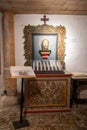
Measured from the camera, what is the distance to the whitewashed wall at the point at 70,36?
14.6 feet

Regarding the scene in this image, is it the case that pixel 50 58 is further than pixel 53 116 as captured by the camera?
Yes

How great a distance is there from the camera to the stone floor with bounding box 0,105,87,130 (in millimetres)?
3348

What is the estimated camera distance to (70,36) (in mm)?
4590

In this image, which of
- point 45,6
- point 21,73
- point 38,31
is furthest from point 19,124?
point 45,6

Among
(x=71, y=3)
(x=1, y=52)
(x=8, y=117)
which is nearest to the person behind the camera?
(x=71, y=3)

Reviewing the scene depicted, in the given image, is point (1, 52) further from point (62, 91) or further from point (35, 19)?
point (62, 91)

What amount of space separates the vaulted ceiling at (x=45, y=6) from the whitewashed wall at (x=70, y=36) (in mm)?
162

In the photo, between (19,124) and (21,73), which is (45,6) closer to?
(21,73)

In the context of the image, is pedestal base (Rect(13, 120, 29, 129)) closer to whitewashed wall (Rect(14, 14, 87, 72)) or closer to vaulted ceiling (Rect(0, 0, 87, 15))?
whitewashed wall (Rect(14, 14, 87, 72))

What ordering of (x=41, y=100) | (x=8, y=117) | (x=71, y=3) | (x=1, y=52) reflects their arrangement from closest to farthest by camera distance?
(x=71, y=3), (x=8, y=117), (x=41, y=100), (x=1, y=52)

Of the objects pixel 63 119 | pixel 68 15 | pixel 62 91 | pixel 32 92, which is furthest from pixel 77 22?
pixel 63 119

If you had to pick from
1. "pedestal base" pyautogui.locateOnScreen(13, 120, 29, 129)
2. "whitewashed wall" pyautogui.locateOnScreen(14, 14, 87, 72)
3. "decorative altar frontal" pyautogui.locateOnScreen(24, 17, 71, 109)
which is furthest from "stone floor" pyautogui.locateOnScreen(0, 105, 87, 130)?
"whitewashed wall" pyautogui.locateOnScreen(14, 14, 87, 72)

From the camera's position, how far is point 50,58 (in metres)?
4.57

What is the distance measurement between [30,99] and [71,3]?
2.05m
